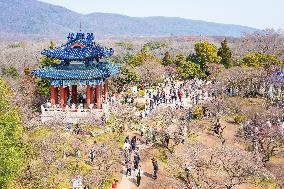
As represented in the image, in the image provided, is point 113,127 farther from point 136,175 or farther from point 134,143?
point 136,175

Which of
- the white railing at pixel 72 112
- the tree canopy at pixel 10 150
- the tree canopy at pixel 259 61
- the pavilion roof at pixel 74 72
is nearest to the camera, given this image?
the tree canopy at pixel 10 150

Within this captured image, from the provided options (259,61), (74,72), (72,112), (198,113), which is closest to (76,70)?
(74,72)

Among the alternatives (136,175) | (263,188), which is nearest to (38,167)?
(136,175)

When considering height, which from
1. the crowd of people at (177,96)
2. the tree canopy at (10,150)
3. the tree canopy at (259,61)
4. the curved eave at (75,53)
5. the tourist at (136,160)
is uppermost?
the curved eave at (75,53)

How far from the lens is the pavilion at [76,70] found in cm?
4597

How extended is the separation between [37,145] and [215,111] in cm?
2150

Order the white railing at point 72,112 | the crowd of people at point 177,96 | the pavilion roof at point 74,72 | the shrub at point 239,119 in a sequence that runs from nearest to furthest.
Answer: the white railing at point 72,112
the pavilion roof at point 74,72
the shrub at point 239,119
the crowd of people at point 177,96

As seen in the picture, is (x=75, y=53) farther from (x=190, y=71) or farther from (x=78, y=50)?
(x=190, y=71)

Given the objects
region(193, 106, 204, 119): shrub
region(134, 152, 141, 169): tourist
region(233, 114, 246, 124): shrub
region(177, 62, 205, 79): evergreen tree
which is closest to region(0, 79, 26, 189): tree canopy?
region(134, 152, 141, 169): tourist

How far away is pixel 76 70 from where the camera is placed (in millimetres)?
46531

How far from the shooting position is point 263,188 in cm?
3494

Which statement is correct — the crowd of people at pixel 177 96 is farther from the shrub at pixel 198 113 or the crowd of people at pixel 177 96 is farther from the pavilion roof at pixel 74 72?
the pavilion roof at pixel 74 72

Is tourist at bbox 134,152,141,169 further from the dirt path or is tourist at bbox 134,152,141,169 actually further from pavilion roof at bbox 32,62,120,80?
pavilion roof at bbox 32,62,120,80

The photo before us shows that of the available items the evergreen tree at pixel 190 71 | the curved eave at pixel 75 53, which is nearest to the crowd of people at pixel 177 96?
the evergreen tree at pixel 190 71
